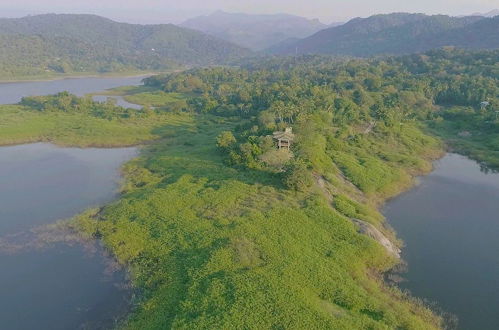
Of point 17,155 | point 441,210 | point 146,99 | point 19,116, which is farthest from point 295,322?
point 146,99

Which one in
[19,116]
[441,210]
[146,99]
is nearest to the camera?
[441,210]

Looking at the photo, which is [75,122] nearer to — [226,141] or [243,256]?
[226,141]

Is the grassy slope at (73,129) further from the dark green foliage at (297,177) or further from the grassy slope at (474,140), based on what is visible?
the grassy slope at (474,140)

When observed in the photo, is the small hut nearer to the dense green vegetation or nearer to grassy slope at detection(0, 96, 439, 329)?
grassy slope at detection(0, 96, 439, 329)

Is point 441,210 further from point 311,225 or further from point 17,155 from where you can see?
point 17,155

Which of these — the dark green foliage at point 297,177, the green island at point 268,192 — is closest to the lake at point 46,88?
the green island at point 268,192

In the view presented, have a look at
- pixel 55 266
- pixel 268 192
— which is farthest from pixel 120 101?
pixel 55 266

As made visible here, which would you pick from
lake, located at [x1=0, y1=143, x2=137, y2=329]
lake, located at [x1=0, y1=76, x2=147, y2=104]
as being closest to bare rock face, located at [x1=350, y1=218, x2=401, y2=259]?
lake, located at [x1=0, y1=143, x2=137, y2=329]
